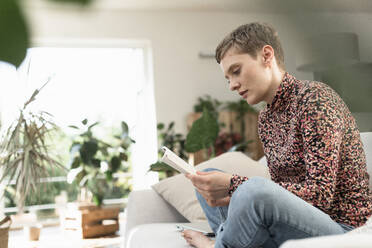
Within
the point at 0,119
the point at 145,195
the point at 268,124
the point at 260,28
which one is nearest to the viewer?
the point at 0,119

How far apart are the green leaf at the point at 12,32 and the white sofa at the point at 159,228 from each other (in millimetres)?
520

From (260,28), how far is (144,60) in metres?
3.50

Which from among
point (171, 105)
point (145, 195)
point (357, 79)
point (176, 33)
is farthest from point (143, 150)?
point (357, 79)

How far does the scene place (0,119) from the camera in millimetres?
141

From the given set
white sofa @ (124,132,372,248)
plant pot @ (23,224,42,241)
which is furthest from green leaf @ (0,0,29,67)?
plant pot @ (23,224,42,241)

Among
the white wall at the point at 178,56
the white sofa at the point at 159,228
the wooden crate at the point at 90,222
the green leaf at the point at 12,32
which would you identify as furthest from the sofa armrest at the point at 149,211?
the white wall at the point at 178,56

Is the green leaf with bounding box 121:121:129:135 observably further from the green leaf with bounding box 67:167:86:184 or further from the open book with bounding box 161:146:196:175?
the open book with bounding box 161:146:196:175

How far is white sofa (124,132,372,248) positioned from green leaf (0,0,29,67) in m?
0.52

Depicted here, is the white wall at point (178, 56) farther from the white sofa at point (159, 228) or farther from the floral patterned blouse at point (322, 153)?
the floral patterned blouse at point (322, 153)

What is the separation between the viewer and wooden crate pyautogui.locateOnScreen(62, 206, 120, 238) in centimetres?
365

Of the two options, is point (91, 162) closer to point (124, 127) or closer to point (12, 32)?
point (124, 127)

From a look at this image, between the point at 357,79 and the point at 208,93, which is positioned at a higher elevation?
the point at 208,93

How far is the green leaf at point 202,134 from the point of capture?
11.1ft

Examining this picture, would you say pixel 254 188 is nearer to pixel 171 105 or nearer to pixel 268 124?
pixel 268 124
